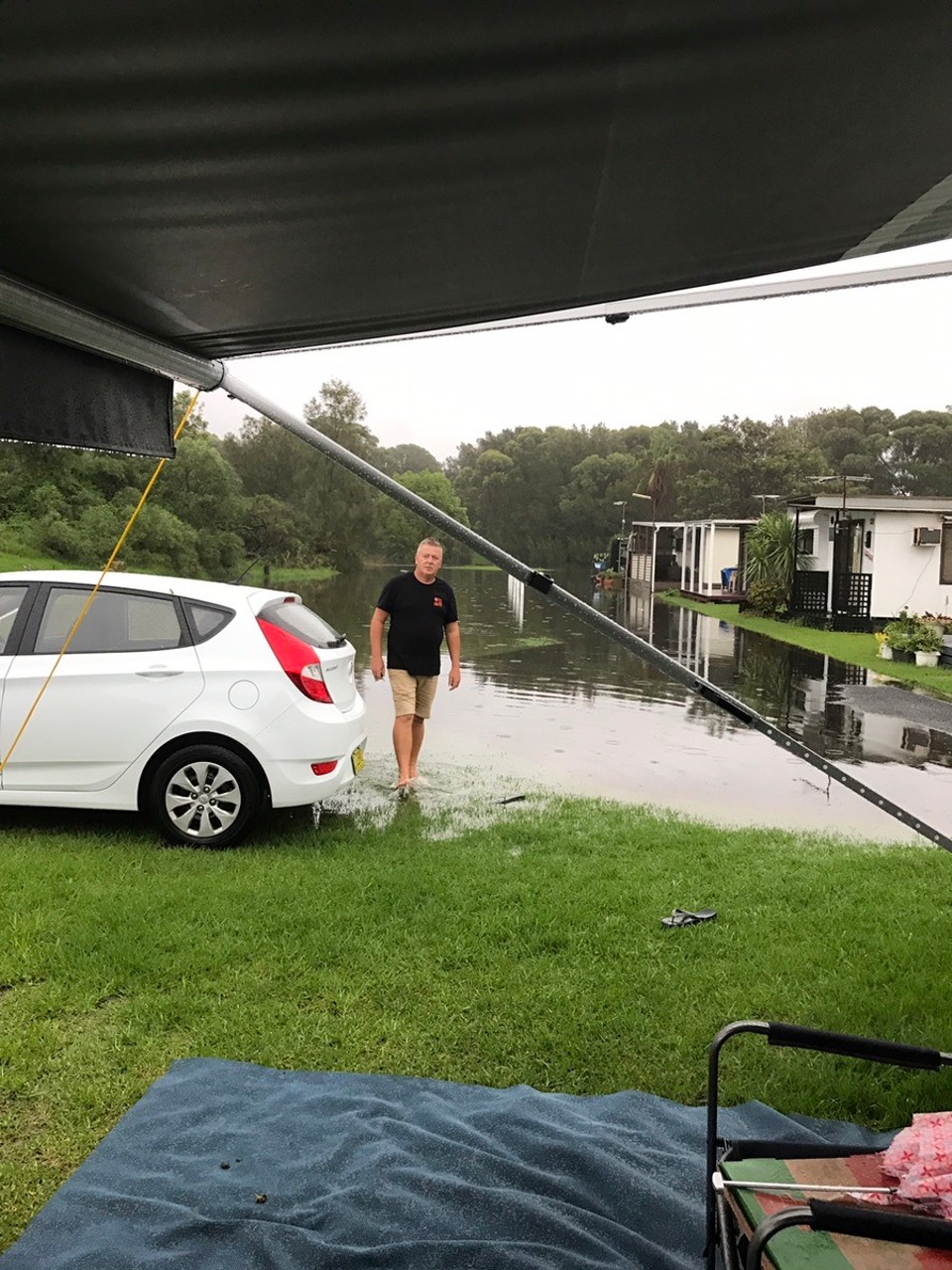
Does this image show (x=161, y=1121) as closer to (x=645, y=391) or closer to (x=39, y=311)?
(x=39, y=311)

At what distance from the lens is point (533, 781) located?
7.95 metres

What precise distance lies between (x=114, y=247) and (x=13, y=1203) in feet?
7.67

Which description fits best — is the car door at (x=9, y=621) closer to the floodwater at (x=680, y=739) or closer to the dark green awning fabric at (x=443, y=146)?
the floodwater at (x=680, y=739)

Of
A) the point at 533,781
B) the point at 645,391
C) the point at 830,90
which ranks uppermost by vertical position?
the point at 645,391

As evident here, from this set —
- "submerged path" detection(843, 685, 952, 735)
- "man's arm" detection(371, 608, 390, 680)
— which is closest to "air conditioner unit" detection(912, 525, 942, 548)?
"submerged path" detection(843, 685, 952, 735)

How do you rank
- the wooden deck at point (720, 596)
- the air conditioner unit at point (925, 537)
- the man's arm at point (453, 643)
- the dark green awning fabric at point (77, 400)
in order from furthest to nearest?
the wooden deck at point (720, 596)
the air conditioner unit at point (925, 537)
the man's arm at point (453, 643)
the dark green awning fabric at point (77, 400)

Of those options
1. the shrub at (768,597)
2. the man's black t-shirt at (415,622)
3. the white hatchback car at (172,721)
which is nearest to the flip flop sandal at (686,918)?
the white hatchback car at (172,721)

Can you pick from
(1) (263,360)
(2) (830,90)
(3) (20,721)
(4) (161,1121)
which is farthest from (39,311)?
(3) (20,721)

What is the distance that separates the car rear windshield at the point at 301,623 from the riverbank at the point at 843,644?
11721 mm

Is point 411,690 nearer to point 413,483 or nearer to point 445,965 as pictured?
point 445,965

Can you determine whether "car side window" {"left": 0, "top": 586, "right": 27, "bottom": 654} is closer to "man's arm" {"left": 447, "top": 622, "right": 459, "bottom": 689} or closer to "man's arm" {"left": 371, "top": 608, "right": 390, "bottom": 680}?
"man's arm" {"left": 371, "top": 608, "right": 390, "bottom": 680}

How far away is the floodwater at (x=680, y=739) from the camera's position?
765 centimetres

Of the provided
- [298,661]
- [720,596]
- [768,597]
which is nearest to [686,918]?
[298,661]

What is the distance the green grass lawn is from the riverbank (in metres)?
11.4
